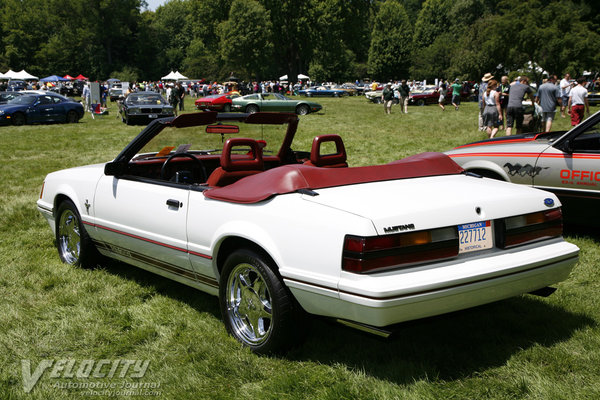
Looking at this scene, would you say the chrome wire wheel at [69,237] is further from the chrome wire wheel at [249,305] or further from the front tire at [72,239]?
the chrome wire wheel at [249,305]

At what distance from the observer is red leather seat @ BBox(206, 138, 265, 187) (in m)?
3.89

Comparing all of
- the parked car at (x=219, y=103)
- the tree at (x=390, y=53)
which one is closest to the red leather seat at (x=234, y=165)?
the parked car at (x=219, y=103)

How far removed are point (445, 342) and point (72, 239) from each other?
356 cm

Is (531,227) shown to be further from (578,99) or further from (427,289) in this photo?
(578,99)

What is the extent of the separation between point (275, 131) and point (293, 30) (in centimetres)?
6447

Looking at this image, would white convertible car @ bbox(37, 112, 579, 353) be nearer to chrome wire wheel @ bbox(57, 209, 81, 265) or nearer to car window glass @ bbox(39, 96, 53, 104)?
chrome wire wheel @ bbox(57, 209, 81, 265)

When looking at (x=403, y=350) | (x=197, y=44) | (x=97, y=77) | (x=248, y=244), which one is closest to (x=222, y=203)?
(x=248, y=244)

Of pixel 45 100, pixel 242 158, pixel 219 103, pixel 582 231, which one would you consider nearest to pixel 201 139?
pixel 242 158

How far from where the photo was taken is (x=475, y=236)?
3230 mm

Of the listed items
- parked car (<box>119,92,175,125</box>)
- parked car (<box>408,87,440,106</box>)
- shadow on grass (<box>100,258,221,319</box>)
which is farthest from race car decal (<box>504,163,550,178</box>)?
parked car (<box>408,87,440,106</box>)

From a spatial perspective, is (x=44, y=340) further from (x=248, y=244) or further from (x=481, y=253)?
(x=481, y=253)

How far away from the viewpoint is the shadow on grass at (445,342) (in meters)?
3.22

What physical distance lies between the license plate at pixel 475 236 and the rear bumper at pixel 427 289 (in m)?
0.07

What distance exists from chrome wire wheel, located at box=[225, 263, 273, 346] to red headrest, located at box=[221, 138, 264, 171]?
2.53ft
